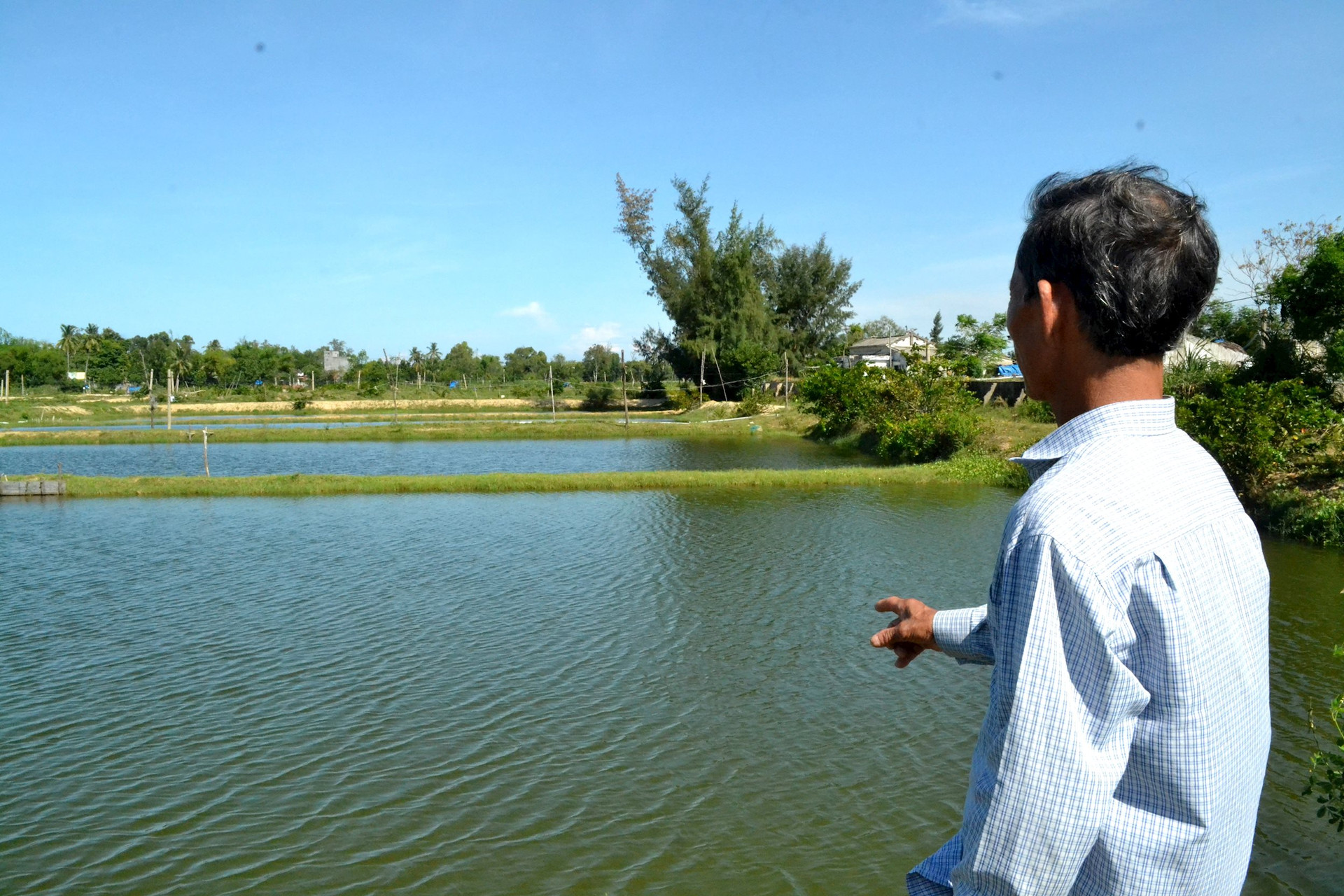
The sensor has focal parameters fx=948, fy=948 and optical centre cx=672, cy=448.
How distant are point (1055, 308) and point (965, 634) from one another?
0.54m

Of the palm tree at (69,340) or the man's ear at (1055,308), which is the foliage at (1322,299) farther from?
the palm tree at (69,340)

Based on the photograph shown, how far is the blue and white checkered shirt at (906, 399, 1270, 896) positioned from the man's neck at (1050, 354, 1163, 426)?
51 mm

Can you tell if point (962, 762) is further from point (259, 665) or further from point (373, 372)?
point (373, 372)

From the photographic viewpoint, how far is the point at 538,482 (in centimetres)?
1916

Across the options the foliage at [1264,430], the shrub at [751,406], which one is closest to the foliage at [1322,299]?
the foliage at [1264,430]

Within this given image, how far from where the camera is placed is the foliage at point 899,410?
22297 millimetres

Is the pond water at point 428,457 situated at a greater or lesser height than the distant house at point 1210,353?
lesser

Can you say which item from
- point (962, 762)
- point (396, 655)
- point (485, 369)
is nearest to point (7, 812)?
point (396, 655)

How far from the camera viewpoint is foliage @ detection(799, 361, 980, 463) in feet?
73.2

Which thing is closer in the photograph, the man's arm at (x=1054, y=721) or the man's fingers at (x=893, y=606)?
the man's arm at (x=1054, y=721)

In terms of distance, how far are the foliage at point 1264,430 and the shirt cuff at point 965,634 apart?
42.7ft

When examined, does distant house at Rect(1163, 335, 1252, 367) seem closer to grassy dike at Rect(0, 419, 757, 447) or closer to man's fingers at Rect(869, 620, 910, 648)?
grassy dike at Rect(0, 419, 757, 447)

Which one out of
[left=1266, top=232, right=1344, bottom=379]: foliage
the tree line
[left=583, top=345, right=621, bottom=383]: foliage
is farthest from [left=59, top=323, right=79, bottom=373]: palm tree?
[left=1266, top=232, right=1344, bottom=379]: foliage

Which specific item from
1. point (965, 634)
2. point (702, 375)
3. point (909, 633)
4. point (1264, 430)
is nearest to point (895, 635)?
point (909, 633)
